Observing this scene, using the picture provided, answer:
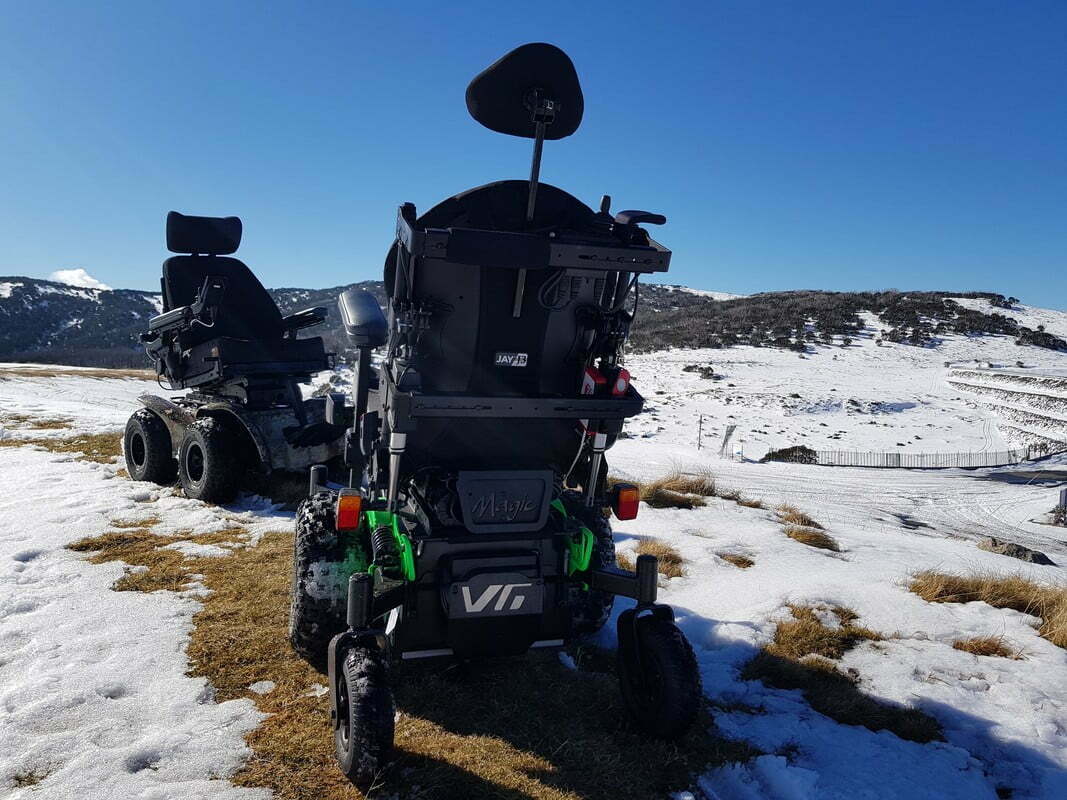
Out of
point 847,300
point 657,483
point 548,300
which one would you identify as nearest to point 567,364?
point 548,300

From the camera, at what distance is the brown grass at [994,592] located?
5270mm

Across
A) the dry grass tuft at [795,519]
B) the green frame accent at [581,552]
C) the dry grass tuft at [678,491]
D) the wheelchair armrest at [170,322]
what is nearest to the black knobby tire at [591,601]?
the green frame accent at [581,552]

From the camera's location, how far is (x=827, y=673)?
4.20m

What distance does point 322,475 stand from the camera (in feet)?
15.0

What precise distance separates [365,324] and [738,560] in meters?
4.49

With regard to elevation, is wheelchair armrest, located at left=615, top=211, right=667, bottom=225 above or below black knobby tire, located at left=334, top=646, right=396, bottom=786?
above

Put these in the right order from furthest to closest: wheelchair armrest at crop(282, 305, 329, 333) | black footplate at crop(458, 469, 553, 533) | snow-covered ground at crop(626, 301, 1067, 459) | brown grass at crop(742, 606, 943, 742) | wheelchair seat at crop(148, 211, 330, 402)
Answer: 1. snow-covered ground at crop(626, 301, 1067, 459)
2. wheelchair armrest at crop(282, 305, 329, 333)
3. wheelchair seat at crop(148, 211, 330, 402)
4. brown grass at crop(742, 606, 943, 742)
5. black footplate at crop(458, 469, 553, 533)

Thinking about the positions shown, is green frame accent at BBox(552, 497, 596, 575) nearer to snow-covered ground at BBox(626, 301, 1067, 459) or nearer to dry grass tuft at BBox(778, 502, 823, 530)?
dry grass tuft at BBox(778, 502, 823, 530)

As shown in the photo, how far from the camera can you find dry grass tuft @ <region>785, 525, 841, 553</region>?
7430 millimetres

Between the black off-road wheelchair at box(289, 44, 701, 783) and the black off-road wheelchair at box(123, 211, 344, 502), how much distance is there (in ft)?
12.4

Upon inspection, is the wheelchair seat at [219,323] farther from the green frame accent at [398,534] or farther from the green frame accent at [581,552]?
the green frame accent at [581,552]

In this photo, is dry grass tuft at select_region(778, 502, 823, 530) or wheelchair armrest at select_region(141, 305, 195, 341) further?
dry grass tuft at select_region(778, 502, 823, 530)

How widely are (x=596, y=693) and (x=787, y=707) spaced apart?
3.65ft

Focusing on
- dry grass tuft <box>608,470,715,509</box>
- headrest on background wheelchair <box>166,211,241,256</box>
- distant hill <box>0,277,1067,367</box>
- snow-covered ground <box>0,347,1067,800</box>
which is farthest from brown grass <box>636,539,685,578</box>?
distant hill <box>0,277,1067,367</box>
